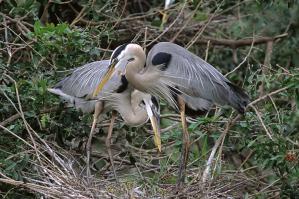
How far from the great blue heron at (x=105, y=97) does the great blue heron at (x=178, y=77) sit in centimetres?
16

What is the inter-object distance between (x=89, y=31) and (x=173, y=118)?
800 mm

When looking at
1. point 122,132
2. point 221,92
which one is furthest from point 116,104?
point 221,92

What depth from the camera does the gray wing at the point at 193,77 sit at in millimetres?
4578

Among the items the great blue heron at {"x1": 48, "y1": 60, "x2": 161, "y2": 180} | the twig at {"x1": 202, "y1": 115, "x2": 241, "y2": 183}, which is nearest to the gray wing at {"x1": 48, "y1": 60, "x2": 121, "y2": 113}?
the great blue heron at {"x1": 48, "y1": 60, "x2": 161, "y2": 180}

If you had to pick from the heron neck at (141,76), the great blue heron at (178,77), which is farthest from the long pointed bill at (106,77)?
the heron neck at (141,76)

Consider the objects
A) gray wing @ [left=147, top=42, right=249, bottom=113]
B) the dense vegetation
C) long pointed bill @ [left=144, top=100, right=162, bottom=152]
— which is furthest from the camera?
long pointed bill @ [left=144, top=100, right=162, bottom=152]

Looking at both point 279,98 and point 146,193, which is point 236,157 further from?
point 146,193

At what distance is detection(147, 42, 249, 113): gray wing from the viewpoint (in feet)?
15.0

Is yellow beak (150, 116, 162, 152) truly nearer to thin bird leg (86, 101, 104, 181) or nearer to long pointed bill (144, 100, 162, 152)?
long pointed bill (144, 100, 162, 152)

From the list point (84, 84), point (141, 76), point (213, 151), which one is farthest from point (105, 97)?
point (213, 151)

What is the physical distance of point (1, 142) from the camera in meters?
4.46

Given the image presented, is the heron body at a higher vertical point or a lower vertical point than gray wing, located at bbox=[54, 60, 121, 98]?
higher

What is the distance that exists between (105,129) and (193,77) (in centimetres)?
110

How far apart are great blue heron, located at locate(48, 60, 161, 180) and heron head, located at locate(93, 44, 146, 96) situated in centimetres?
20
